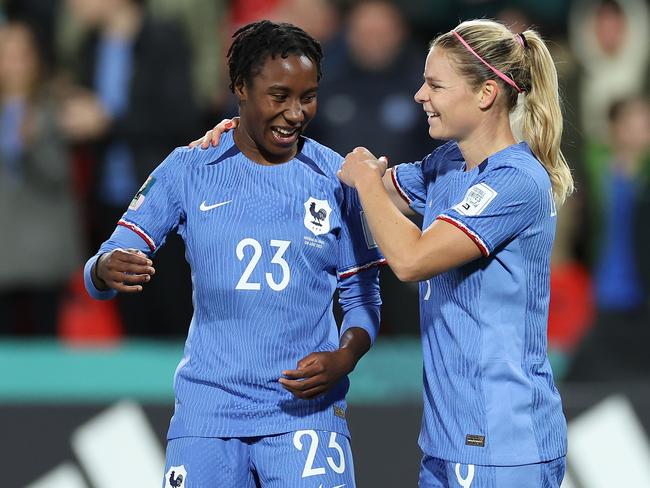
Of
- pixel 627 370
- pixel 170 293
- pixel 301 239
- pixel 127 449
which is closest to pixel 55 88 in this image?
pixel 170 293

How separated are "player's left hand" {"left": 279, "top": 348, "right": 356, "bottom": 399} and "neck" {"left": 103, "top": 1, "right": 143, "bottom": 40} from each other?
13.0 ft

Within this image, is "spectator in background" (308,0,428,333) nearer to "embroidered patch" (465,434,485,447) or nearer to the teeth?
the teeth

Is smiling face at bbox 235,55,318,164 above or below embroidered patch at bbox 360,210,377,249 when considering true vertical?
above

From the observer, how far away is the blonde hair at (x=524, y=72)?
3.59 m

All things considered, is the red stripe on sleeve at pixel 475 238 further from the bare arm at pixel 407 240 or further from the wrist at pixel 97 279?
the wrist at pixel 97 279

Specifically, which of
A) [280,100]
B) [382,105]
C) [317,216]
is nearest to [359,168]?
[317,216]

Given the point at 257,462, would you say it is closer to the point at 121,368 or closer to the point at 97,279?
the point at 97,279

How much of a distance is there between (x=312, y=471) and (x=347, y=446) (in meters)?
0.19

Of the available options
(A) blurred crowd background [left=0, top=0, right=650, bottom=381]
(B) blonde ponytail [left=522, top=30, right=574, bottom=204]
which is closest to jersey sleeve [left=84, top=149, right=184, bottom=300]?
(B) blonde ponytail [left=522, top=30, right=574, bottom=204]

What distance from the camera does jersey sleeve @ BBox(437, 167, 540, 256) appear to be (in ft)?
11.6

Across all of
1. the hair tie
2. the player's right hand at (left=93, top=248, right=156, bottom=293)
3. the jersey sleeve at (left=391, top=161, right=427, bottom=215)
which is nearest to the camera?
the player's right hand at (left=93, top=248, right=156, bottom=293)

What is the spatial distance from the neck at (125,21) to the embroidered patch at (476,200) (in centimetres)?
396

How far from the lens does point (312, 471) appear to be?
11.7ft

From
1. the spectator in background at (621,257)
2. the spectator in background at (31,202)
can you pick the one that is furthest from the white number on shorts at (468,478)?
the spectator in background at (31,202)
